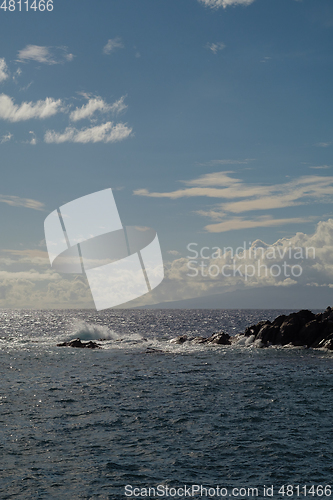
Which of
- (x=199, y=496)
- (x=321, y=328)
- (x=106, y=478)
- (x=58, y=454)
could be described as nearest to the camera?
(x=199, y=496)

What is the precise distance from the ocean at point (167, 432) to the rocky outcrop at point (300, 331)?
46.1 feet

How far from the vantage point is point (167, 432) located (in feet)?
62.2

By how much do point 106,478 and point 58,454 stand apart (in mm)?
3129

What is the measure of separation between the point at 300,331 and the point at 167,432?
1542 inches

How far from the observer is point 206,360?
Answer: 42.4m

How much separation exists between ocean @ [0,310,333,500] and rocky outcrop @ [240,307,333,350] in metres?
14.0

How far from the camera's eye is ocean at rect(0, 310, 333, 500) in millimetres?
13594

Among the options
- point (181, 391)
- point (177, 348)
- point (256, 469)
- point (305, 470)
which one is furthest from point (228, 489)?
point (177, 348)

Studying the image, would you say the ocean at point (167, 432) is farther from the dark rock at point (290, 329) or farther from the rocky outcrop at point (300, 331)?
the dark rock at point (290, 329)

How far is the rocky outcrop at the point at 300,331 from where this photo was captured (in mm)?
51344

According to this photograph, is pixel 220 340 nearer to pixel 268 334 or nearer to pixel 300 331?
pixel 268 334

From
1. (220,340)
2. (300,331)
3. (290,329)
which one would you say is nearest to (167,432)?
(290,329)

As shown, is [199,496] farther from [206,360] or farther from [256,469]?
[206,360]

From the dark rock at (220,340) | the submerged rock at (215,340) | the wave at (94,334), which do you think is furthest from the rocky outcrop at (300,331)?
the wave at (94,334)
